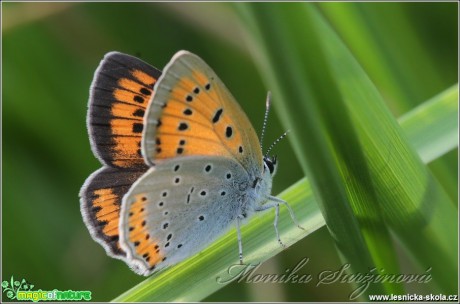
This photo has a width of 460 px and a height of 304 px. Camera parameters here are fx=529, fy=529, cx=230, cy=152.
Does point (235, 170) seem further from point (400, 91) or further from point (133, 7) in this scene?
point (133, 7)

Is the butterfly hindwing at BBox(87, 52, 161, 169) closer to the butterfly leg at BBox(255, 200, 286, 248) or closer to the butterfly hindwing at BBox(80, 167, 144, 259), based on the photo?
the butterfly hindwing at BBox(80, 167, 144, 259)

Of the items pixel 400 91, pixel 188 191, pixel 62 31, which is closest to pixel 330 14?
pixel 400 91

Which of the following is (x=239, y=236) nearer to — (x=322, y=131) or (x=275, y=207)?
(x=275, y=207)

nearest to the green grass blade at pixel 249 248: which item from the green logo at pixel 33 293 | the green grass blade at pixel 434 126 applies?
the green grass blade at pixel 434 126

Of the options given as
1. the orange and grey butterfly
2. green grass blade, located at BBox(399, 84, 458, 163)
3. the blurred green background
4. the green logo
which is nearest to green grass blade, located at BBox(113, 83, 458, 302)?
green grass blade, located at BBox(399, 84, 458, 163)

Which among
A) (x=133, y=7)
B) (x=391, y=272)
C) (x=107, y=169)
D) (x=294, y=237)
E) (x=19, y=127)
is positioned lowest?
(x=391, y=272)
